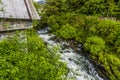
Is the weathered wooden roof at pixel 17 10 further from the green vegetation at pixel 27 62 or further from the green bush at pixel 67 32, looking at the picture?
the green bush at pixel 67 32

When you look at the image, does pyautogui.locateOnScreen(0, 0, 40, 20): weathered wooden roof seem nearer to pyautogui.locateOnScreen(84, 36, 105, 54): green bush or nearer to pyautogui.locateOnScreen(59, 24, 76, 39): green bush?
pyautogui.locateOnScreen(84, 36, 105, 54): green bush

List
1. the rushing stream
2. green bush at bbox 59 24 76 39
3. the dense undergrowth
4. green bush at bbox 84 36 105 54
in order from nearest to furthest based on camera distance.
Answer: the rushing stream → the dense undergrowth → green bush at bbox 84 36 105 54 → green bush at bbox 59 24 76 39

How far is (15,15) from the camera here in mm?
11406

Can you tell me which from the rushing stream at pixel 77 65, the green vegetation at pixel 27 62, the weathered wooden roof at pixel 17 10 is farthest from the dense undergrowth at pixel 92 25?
the green vegetation at pixel 27 62

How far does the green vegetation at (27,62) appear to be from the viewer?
8.93 meters

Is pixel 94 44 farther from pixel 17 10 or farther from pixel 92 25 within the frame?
pixel 17 10

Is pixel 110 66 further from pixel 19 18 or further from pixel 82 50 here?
pixel 19 18

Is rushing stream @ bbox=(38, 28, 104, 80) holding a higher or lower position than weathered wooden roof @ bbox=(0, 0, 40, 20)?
lower

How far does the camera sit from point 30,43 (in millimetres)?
9938

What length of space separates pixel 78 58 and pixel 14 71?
30.0 feet

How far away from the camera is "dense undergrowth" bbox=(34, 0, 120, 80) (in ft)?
59.8

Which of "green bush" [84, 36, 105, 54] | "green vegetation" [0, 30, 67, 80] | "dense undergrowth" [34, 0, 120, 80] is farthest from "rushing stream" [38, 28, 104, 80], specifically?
"green vegetation" [0, 30, 67, 80]

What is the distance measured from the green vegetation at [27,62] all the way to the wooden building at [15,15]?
99 cm

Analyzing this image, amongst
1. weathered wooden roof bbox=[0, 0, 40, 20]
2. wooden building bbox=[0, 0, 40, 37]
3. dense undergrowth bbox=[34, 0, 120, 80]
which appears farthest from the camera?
dense undergrowth bbox=[34, 0, 120, 80]
